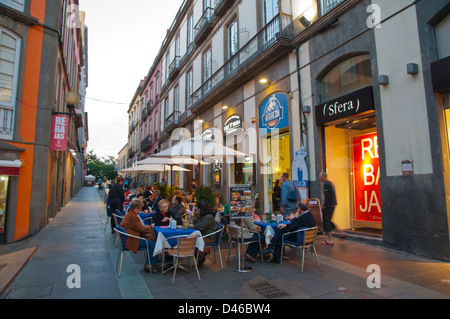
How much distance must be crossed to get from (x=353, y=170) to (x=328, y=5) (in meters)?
5.08

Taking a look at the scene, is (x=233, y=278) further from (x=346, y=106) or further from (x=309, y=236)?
(x=346, y=106)

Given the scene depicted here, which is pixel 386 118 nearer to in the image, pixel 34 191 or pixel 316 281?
pixel 316 281

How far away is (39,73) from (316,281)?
10.2m

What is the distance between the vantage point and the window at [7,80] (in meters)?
8.45

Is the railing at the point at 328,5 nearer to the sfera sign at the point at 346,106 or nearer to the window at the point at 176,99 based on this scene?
the sfera sign at the point at 346,106

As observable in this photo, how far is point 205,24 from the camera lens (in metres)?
16.1

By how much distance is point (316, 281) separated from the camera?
4.47 meters

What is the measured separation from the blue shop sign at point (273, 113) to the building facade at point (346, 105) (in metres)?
0.06

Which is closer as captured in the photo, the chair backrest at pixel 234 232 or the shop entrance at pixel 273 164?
the chair backrest at pixel 234 232

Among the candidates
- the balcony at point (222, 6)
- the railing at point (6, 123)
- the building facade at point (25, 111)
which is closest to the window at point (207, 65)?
the balcony at point (222, 6)

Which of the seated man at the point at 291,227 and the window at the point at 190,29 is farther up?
the window at the point at 190,29

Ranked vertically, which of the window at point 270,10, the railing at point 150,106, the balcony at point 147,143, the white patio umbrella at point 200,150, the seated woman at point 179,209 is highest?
the railing at point 150,106
